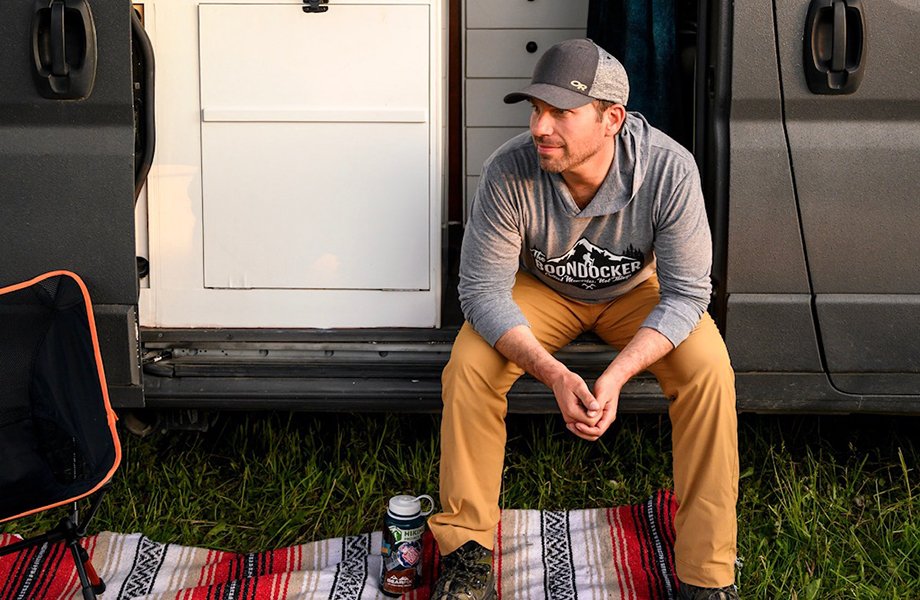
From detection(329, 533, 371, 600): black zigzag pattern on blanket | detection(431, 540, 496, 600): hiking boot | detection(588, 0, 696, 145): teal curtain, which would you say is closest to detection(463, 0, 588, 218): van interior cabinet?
detection(588, 0, 696, 145): teal curtain

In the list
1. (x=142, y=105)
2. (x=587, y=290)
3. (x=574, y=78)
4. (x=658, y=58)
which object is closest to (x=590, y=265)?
(x=587, y=290)

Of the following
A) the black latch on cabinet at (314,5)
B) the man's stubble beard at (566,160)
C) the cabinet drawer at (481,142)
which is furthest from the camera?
the cabinet drawer at (481,142)

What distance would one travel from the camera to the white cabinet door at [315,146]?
9.33ft

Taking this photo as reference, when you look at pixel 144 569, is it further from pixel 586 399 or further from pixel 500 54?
pixel 500 54

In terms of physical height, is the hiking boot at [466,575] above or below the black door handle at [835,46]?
below

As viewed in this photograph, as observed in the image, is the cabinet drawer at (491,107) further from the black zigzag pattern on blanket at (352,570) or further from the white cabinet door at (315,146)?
the black zigzag pattern on blanket at (352,570)

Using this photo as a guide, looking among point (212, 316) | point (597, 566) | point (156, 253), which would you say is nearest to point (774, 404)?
point (597, 566)

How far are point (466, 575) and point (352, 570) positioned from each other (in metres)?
0.40

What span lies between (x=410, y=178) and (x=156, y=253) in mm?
787

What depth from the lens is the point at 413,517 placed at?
2660mm

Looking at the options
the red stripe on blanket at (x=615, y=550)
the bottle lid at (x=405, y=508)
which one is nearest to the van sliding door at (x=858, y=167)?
the red stripe on blanket at (x=615, y=550)

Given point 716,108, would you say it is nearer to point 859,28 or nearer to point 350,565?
point 859,28

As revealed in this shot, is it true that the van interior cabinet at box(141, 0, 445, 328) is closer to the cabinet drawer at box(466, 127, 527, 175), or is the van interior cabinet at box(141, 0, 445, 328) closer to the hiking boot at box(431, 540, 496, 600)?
the hiking boot at box(431, 540, 496, 600)

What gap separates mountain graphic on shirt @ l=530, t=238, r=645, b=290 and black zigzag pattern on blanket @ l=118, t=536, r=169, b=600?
4.57 ft
